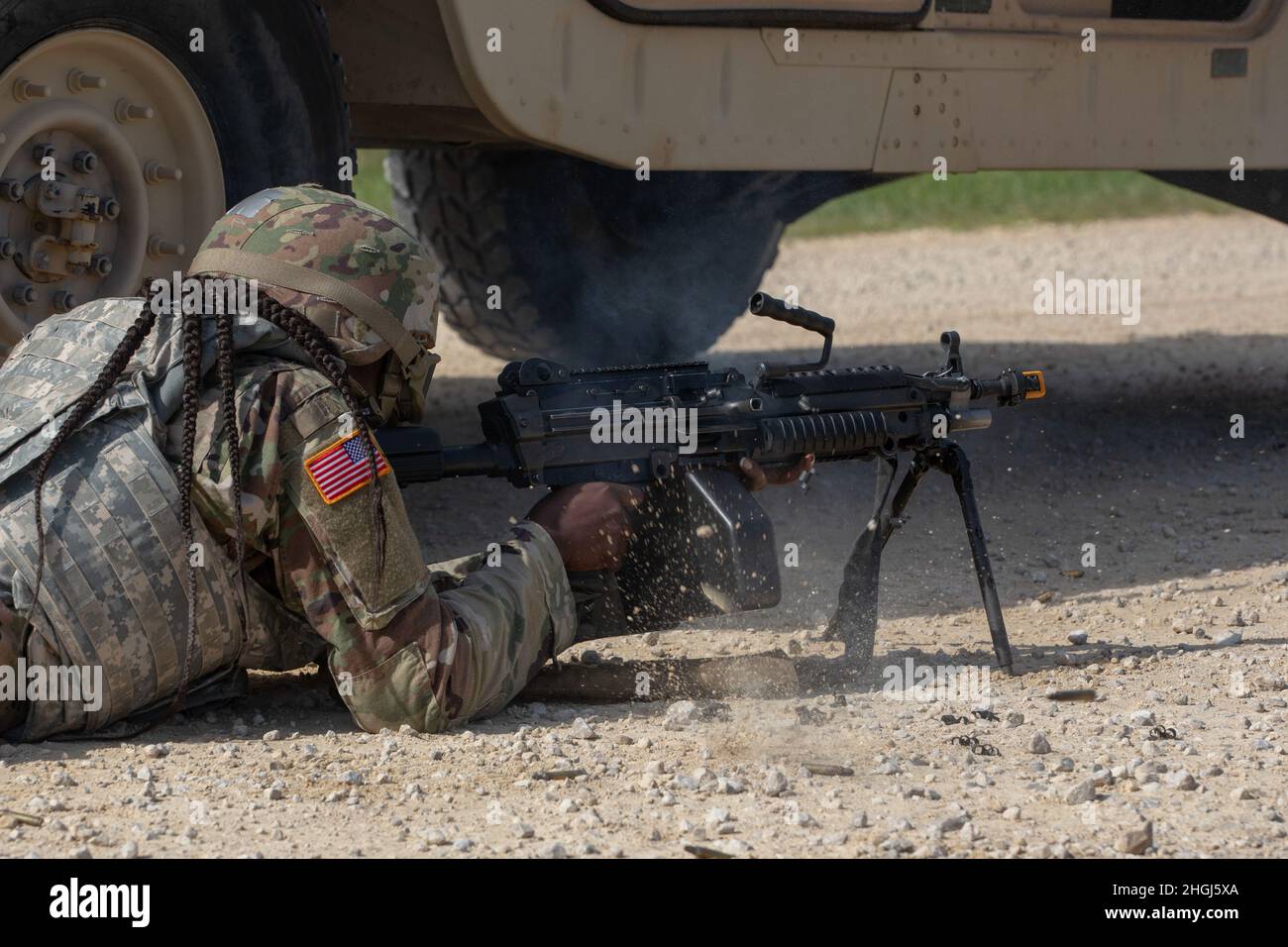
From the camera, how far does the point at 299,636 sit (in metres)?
3.35

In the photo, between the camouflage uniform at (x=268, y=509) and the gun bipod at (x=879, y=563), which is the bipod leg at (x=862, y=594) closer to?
the gun bipod at (x=879, y=563)

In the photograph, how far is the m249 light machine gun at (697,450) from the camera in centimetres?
356

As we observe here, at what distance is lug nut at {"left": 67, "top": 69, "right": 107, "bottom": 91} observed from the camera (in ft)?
12.4

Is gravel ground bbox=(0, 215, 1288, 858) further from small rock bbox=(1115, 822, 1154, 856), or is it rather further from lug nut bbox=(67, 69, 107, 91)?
lug nut bbox=(67, 69, 107, 91)

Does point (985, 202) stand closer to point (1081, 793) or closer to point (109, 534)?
point (1081, 793)

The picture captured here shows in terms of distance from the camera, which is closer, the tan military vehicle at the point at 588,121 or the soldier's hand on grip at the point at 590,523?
the soldier's hand on grip at the point at 590,523

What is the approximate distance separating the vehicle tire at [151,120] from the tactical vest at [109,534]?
65cm

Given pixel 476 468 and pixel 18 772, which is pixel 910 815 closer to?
pixel 476 468

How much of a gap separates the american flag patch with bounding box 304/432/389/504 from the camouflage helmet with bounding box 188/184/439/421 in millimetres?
208

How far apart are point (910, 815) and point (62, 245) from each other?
6.83 feet

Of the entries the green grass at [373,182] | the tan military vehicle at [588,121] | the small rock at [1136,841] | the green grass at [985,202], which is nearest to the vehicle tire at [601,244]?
the tan military vehicle at [588,121]

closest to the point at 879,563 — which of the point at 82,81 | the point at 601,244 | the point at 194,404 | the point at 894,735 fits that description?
the point at 894,735

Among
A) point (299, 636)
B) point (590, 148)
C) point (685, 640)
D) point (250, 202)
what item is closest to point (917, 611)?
point (685, 640)

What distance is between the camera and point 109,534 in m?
3.04
